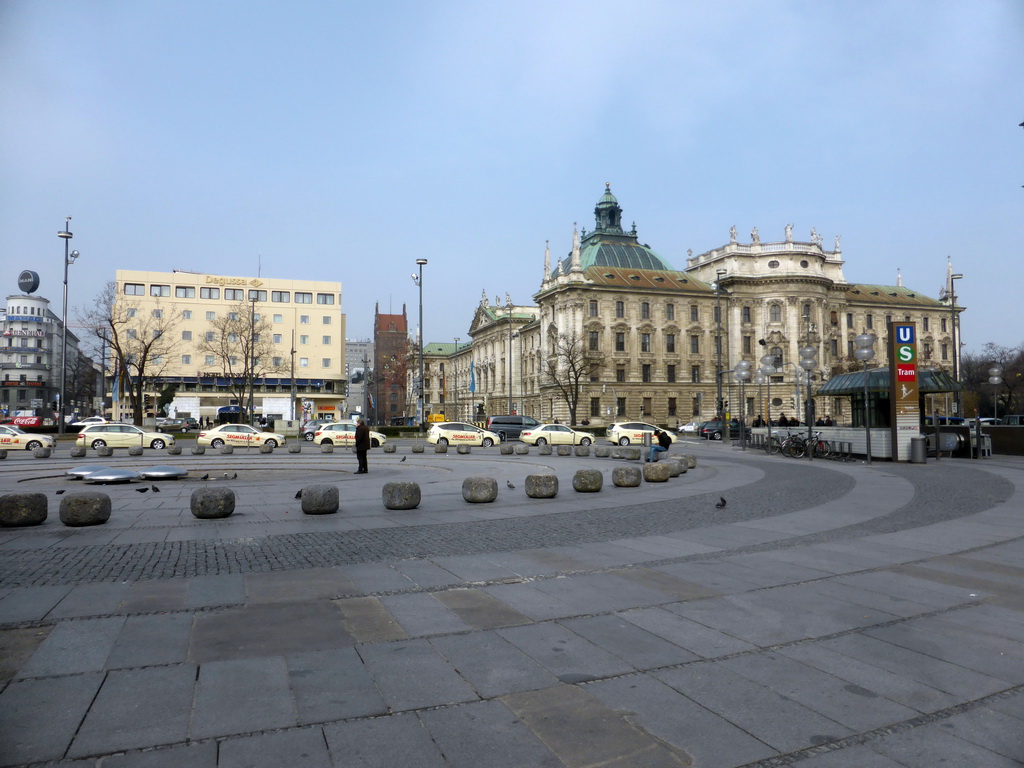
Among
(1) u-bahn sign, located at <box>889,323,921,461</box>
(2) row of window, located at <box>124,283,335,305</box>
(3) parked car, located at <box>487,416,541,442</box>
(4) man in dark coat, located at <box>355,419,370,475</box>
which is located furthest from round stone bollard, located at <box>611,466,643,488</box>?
(2) row of window, located at <box>124,283,335,305</box>

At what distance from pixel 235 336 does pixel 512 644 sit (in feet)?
286

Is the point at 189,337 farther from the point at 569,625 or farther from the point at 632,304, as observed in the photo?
the point at 569,625

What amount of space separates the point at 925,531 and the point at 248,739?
→ 10.3 meters

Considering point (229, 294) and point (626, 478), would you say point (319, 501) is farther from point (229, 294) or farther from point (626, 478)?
point (229, 294)

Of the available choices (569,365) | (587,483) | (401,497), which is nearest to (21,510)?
(401,497)

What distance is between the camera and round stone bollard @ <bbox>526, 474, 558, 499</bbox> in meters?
14.7

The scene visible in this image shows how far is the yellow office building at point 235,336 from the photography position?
88.1 m

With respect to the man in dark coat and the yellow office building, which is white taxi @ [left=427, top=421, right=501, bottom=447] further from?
the yellow office building

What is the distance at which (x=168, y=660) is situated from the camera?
503cm

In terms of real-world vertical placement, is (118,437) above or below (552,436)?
above

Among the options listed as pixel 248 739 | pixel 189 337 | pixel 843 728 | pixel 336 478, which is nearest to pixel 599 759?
pixel 843 728

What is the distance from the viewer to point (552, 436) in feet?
140

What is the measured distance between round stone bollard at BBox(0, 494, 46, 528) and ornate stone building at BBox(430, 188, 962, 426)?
68.2 m

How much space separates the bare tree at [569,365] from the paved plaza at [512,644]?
65.7 metres
